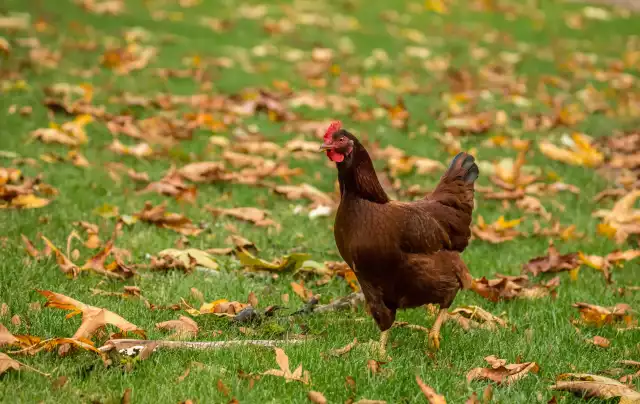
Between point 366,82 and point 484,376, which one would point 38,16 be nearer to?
point 366,82

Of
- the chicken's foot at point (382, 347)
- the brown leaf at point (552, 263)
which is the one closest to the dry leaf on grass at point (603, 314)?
the brown leaf at point (552, 263)

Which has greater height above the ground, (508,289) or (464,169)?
(464,169)

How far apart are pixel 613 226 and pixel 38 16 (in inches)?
313

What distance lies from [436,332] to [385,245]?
0.55 metres

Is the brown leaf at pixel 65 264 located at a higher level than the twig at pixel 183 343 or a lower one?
lower

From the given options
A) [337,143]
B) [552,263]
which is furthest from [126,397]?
[552,263]

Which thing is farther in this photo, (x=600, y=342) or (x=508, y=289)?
(x=508, y=289)

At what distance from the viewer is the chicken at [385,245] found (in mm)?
3744

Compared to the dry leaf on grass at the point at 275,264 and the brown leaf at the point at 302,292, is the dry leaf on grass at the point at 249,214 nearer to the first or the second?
the dry leaf on grass at the point at 275,264

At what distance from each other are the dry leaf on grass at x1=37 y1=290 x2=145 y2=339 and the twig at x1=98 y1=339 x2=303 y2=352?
0.10 m

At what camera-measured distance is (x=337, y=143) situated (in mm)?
3701

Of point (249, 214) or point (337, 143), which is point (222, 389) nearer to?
point (337, 143)

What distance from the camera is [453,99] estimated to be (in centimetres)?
916

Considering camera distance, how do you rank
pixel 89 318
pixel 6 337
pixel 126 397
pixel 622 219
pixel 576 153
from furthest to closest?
pixel 576 153 → pixel 622 219 → pixel 89 318 → pixel 6 337 → pixel 126 397
